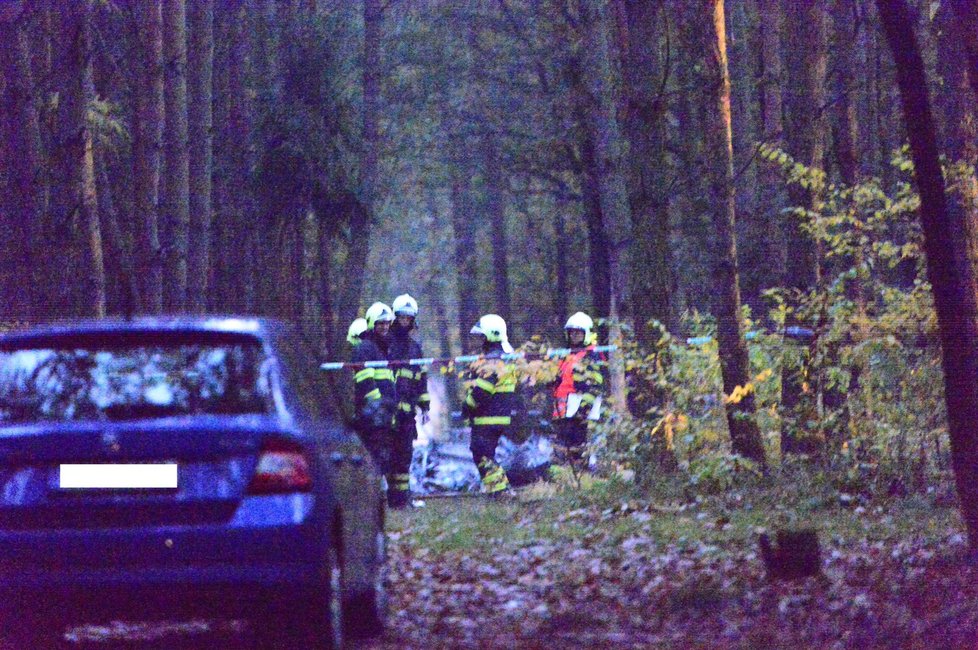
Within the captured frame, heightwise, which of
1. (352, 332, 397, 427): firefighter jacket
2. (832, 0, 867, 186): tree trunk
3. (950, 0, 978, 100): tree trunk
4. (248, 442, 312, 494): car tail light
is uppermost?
(832, 0, 867, 186): tree trunk

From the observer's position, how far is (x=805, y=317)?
1458 centimetres

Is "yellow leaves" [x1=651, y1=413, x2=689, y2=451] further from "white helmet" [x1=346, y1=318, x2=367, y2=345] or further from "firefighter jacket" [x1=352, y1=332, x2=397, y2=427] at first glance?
"white helmet" [x1=346, y1=318, x2=367, y2=345]

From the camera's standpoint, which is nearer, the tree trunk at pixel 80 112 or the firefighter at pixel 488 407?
the tree trunk at pixel 80 112

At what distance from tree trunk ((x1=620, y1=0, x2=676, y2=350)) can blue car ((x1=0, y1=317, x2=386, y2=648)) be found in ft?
31.2

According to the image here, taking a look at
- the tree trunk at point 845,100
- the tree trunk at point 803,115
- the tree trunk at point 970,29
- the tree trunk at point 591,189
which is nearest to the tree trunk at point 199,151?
the tree trunk at point 591,189

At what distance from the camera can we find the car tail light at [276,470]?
6.64 metres

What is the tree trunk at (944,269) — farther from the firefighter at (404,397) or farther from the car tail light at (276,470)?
the firefighter at (404,397)

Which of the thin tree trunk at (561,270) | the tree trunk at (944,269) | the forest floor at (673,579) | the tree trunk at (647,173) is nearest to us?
the forest floor at (673,579)

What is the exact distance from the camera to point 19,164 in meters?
18.2

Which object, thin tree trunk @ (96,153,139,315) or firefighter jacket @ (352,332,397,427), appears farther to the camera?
thin tree trunk @ (96,153,139,315)

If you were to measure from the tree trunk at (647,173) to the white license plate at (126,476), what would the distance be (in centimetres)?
974

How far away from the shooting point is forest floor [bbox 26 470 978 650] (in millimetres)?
8227

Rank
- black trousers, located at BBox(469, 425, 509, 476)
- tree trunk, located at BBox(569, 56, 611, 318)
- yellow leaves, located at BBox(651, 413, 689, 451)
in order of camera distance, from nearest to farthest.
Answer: yellow leaves, located at BBox(651, 413, 689, 451), black trousers, located at BBox(469, 425, 509, 476), tree trunk, located at BBox(569, 56, 611, 318)

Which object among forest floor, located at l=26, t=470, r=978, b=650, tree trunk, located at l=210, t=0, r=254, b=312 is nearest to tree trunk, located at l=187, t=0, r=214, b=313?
tree trunk, located at l=210, t=0, r=254, b=312
